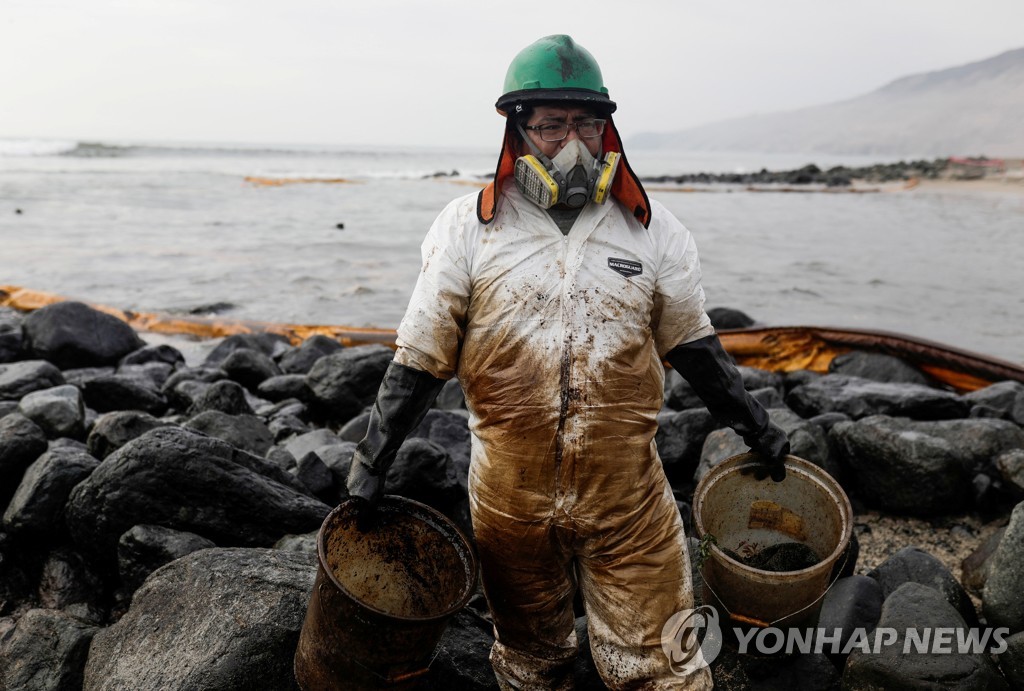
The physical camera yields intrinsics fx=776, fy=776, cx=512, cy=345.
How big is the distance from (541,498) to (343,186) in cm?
3438

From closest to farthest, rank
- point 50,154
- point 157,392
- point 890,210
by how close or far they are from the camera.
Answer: point 157,392 < point 890,210 < point 50,154

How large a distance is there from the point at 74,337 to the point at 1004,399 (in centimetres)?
851

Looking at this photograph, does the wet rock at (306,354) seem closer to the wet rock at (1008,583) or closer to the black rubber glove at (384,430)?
the black rubber glove at (384,430)

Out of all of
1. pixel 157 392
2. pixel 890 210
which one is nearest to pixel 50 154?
pixel 890 210

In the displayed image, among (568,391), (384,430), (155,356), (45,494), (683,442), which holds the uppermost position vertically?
(568,391)

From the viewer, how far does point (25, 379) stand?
21.1 ft

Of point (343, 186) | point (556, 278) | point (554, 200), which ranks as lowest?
point (343, 186)

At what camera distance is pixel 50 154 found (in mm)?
53969

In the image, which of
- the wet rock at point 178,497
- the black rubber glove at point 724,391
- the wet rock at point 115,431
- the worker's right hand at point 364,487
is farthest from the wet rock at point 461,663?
the wet rock at point 115,431

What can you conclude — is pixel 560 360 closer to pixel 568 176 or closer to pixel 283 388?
pixel 568 176

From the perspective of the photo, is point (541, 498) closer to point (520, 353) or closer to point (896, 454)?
point (520, 353)

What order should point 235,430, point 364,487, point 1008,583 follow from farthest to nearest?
point 235,430
point 1008,583
point 364,487

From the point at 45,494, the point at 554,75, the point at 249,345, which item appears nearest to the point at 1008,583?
the point at 554,75

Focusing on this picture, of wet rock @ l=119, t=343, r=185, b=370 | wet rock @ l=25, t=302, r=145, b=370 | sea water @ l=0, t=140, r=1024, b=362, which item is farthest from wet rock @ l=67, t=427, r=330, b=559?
sea water @ l=0, t=140, r=1024, b=362
